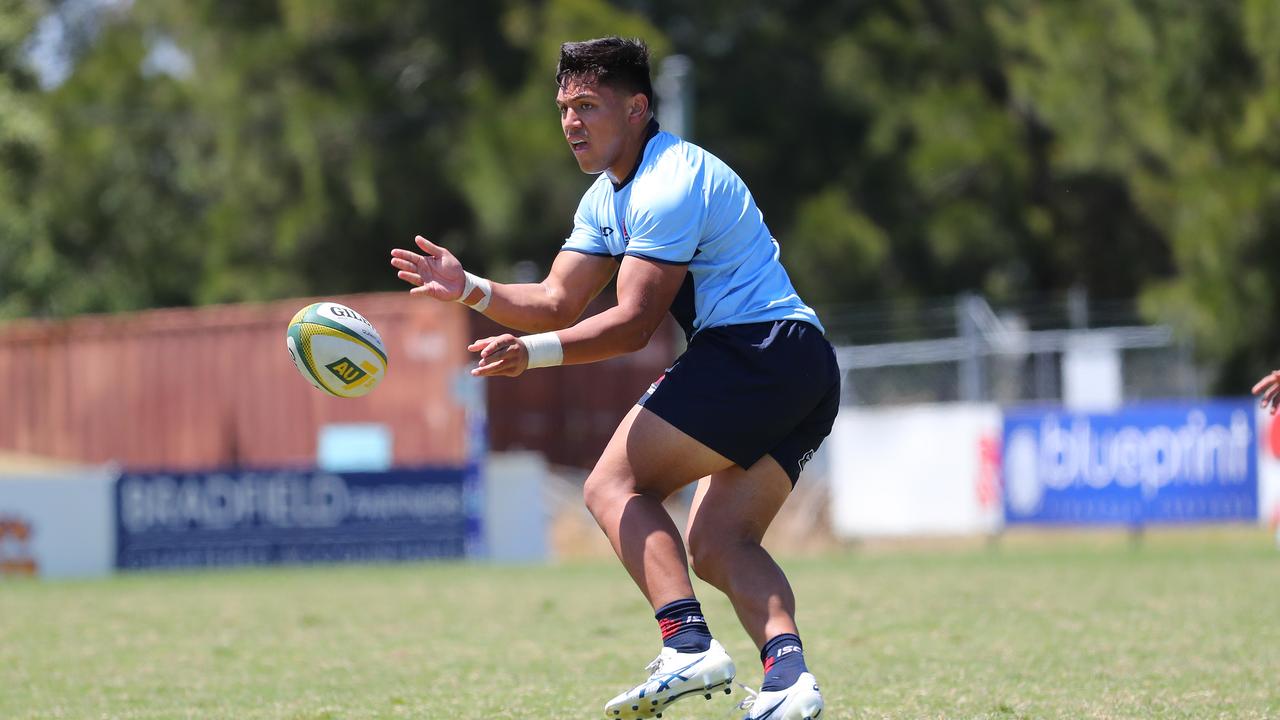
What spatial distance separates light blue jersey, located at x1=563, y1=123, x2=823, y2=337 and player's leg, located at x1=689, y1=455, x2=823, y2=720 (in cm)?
51

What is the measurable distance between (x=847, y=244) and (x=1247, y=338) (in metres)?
7.66

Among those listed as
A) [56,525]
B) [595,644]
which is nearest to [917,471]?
[56,525]

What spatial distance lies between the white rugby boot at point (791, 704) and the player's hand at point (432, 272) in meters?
1.58

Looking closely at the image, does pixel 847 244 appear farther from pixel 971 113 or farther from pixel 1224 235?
pixel 1224 235

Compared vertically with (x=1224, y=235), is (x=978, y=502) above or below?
below

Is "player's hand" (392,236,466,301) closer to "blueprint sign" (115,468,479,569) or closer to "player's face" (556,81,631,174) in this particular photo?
"player's face" (556,81,631,174)

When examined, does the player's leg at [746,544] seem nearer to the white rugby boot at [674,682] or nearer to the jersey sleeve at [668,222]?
the white rugby boot at [674,682]

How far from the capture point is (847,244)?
3017 centimetres

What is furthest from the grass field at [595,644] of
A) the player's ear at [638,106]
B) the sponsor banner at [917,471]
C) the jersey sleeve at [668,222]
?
the sponsor banner at [917,471]

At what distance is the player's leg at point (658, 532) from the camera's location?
16.7 ft

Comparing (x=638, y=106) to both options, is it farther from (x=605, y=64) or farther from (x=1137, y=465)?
(x=1137, y=465)

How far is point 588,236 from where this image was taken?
5746 millimetres

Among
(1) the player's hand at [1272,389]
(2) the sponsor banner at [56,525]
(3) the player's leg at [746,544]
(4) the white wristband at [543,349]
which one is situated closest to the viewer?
(4) the white wristband at [543,349]

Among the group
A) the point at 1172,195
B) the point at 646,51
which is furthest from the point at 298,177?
the point at 646,51
